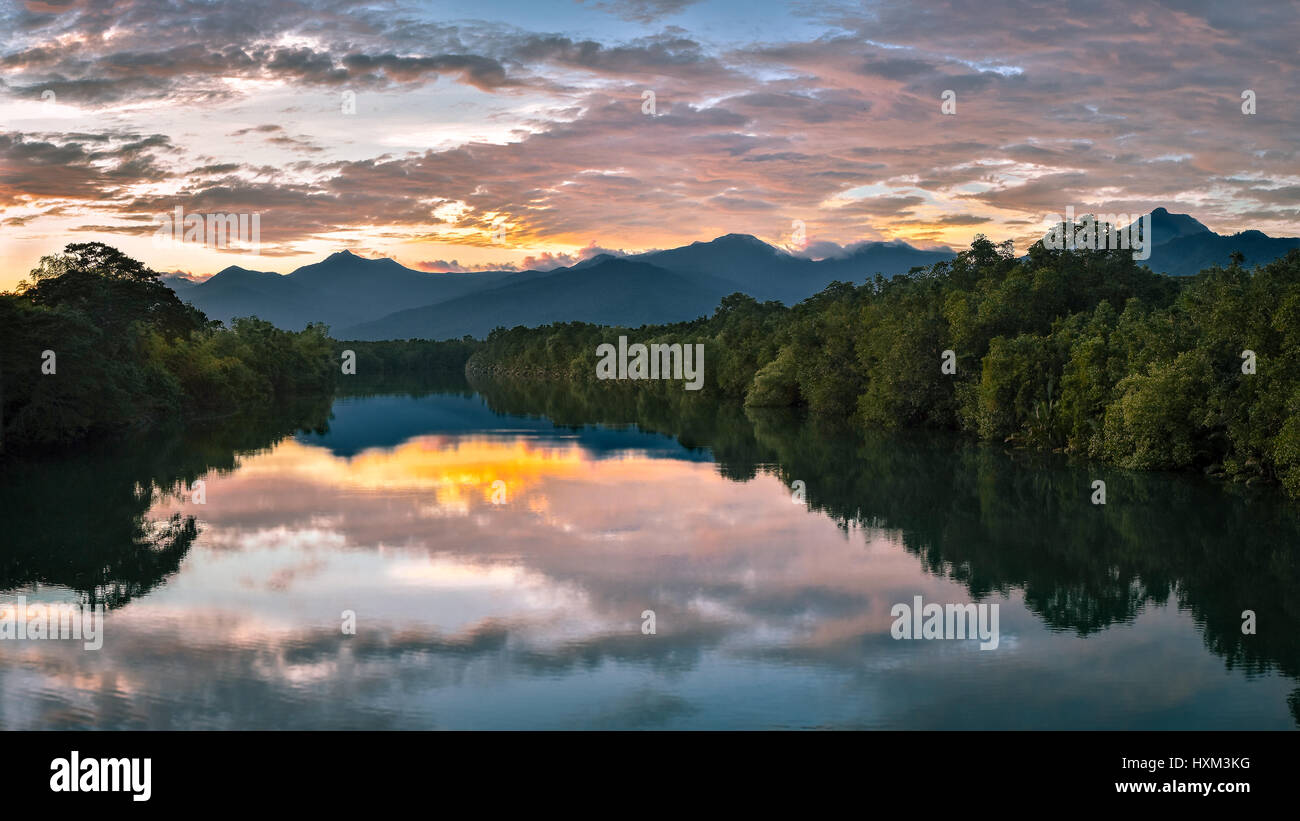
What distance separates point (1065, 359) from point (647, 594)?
3095 centimetres

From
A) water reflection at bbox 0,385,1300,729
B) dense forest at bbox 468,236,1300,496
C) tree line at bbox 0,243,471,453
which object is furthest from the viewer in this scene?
tree line at bbox 0,243,471,453

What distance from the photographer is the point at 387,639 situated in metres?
16.9

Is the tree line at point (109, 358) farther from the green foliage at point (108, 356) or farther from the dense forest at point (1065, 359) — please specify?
the dense forest at point (1065, 359)

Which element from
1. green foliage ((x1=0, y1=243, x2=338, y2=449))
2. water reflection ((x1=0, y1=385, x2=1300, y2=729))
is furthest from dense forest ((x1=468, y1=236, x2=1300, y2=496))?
green foliage ((x1=0, y1=243, x2=338, y2=449))

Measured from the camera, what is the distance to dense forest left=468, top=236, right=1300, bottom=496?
106 ft

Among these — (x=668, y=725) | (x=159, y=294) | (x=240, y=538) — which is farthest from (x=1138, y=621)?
(x=159, y=294)

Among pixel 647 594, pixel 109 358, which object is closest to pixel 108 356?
pixel 109 358

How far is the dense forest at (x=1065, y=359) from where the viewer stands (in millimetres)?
32219

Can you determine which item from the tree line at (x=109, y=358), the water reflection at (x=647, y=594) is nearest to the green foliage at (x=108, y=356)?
the tree line at (x=109, y=358)

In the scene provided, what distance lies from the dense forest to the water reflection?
7.54 feet

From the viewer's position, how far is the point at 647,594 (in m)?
20.2

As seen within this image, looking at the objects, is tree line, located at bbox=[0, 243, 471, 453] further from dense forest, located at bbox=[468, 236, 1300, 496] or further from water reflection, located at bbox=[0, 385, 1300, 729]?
dense forest, located at bbox=[468, 236, 1300, 496]

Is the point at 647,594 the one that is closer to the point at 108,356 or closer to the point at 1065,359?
the point at 1065,359

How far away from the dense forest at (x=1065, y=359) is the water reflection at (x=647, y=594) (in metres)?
2.30
